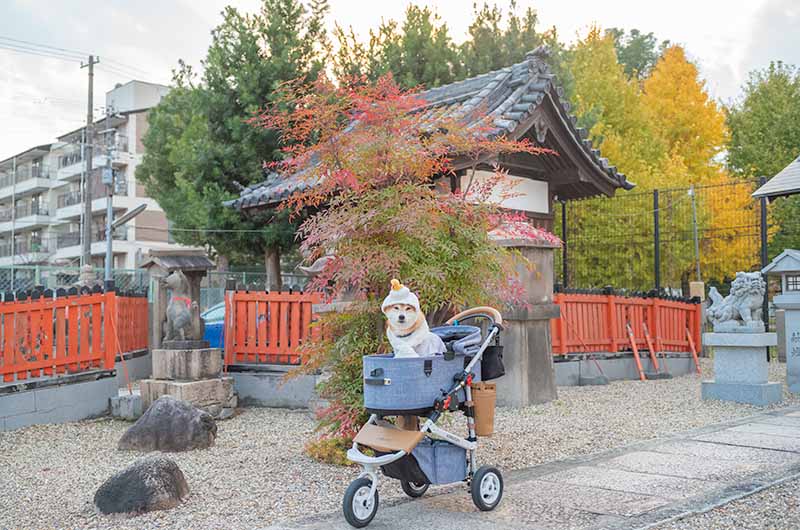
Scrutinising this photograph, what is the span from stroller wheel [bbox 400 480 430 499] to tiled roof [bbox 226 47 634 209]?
5901 mm

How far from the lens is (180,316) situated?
9648 mm

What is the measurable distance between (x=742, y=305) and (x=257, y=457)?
23.1 feet

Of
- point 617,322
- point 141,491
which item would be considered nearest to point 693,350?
point 617,322

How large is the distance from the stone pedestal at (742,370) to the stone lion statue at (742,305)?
238 mm

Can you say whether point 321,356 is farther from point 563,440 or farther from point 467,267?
point 563,440

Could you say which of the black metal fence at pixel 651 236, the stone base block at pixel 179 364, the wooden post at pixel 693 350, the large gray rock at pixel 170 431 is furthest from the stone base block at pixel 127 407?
the black metal fence at pixel 651 236

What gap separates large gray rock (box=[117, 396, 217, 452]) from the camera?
722cm

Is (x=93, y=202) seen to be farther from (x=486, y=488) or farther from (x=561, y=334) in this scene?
(x=486, y=488)

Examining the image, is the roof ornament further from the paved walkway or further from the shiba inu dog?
the shiba inu dog

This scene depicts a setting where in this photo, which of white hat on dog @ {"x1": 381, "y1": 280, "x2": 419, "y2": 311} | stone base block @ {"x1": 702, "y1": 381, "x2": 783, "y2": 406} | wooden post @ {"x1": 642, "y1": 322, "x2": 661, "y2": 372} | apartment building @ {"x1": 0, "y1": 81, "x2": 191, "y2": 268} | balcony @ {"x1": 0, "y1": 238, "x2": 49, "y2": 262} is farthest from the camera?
balcony @ {"x1": 0, "y1": 238, "x2": 49, "y2": 262}

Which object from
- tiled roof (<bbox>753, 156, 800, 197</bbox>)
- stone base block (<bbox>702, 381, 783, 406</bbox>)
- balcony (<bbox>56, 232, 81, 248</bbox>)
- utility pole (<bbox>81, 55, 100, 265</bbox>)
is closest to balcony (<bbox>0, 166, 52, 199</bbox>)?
balcony (<bbox>56, 232, 81, 248</bbox>)

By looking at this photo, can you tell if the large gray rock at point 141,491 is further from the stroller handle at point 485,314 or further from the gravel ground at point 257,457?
the stroller handle at point 485,314

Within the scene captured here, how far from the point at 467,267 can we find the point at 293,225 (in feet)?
39.1

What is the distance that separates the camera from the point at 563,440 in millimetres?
7438
